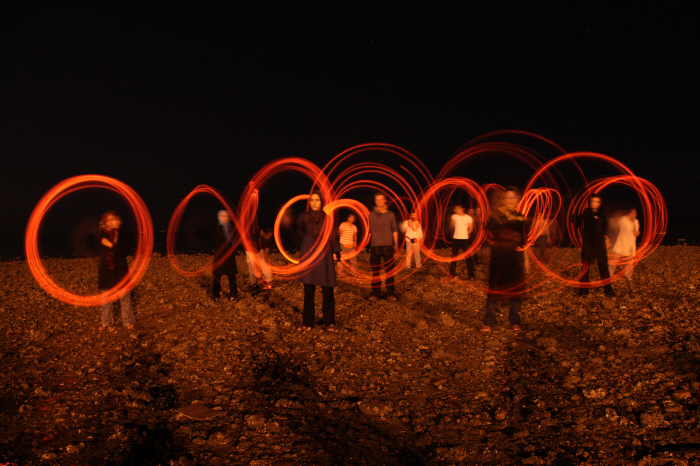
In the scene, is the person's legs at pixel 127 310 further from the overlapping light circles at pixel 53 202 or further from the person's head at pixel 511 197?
the person's head at pixel 511 197

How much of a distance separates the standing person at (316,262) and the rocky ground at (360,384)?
0.29m

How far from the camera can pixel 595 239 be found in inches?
313

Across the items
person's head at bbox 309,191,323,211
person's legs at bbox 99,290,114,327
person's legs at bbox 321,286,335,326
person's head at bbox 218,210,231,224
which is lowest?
person's legs at bbox 99,290,114,327

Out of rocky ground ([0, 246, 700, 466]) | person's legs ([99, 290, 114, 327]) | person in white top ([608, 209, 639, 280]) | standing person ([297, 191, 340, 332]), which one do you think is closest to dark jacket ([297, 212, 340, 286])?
standing person ([297, 191, 340, 332])

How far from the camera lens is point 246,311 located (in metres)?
7.61

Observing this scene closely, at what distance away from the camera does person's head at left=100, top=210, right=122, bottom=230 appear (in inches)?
265

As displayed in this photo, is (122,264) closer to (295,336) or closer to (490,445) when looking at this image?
(295,336)

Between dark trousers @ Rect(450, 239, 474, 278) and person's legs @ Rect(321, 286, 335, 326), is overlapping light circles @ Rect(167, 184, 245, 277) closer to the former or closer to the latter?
person's legs @ Rect(321, 286, 335, 326)

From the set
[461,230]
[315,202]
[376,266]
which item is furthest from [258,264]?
[461,230]

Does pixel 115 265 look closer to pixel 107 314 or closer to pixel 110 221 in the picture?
pixel 110 221

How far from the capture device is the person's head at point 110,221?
6.74 meters

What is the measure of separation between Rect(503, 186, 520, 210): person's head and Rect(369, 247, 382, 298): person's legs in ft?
8.79

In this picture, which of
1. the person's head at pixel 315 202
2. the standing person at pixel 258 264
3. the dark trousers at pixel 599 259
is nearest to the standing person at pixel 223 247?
the standing person at pixel 258 264

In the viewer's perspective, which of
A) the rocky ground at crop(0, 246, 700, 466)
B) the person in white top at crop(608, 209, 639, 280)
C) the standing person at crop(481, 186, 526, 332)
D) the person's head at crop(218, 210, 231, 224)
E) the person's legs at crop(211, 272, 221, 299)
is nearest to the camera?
the rocky ground at crop(0, 246, 700, 466)
